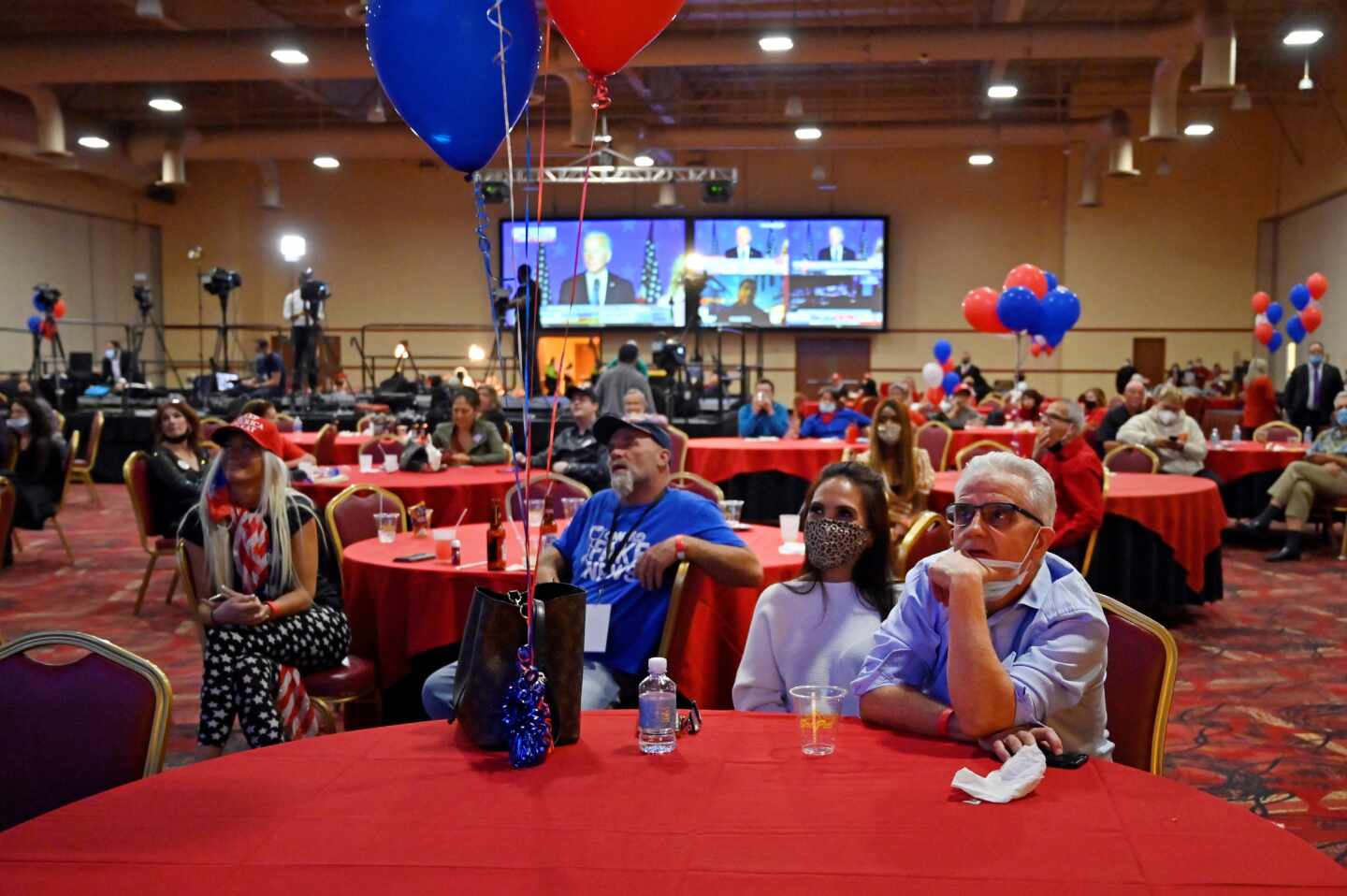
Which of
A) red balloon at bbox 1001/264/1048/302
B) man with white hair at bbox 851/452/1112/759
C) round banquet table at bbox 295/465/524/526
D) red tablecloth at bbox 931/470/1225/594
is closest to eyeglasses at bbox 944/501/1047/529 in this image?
man with white hair at bbox 851/452/1112/759

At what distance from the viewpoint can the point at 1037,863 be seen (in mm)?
1510

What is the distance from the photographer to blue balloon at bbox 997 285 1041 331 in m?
10.3

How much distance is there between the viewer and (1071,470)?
5477mm

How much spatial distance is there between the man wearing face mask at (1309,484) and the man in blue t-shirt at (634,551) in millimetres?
6209

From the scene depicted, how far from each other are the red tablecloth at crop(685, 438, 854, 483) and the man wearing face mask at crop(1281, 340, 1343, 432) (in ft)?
18.8

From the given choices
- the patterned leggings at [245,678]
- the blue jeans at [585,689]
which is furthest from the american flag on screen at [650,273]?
the blue jeans at [585,689]

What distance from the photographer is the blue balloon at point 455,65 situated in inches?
86.9

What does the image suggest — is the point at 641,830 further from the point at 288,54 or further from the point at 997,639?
the point at 288,54

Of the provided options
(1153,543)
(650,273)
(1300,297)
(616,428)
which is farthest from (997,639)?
(650,273)

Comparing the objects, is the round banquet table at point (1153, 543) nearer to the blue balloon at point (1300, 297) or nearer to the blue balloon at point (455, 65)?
the blue balloon at point (455, 65)

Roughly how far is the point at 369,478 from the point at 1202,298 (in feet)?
56.5

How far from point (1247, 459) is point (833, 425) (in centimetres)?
320

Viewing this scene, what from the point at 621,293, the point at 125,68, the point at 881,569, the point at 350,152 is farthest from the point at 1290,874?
the point at 621,293

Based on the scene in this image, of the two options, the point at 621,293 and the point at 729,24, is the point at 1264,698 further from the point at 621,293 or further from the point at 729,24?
the point at 621,293
